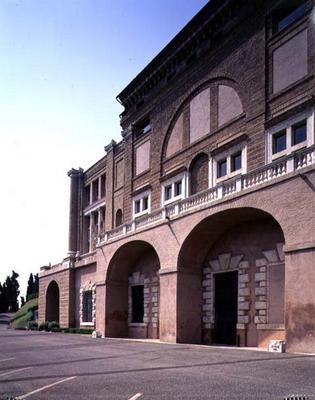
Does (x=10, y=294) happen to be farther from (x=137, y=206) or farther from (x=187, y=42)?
(x=187, y=42)

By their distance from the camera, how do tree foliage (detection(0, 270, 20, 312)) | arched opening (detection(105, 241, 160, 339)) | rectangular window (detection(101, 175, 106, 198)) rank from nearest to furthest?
arched opening (detection(105, 241, 160, 339)) → rectangular window (detection(101, 175, 106, 198)) → tree foliage (detection(0, 270, 20, 312))

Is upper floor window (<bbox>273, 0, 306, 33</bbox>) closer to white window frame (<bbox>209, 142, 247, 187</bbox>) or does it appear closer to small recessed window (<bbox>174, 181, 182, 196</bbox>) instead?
white window frame (<bbox>209, 142, 247, 187</bbox>)

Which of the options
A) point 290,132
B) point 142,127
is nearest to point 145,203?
point 142,127

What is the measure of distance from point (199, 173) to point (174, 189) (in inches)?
113

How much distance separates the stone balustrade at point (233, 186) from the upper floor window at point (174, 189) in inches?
96.3

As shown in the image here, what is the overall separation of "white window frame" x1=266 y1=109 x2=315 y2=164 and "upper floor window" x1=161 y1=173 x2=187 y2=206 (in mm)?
7555

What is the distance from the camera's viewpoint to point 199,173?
101 feet

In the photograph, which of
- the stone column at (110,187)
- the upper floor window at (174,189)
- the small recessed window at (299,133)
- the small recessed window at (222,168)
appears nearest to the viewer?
the small recessed window at (299,133)

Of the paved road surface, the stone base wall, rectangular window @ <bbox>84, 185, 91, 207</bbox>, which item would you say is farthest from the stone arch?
rectangular window @ <bbox>84, 185, 91, 207</bbox>

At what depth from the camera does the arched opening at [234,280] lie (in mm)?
23500

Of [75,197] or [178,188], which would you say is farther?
[75,197]

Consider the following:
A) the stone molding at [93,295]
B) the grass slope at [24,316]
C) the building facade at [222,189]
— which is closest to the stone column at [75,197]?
the stone molding at [93,295]

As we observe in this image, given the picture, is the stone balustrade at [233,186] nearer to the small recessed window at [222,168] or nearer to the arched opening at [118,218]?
the small recessed window at [222,168]

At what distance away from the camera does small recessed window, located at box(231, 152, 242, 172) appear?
90.5ft
